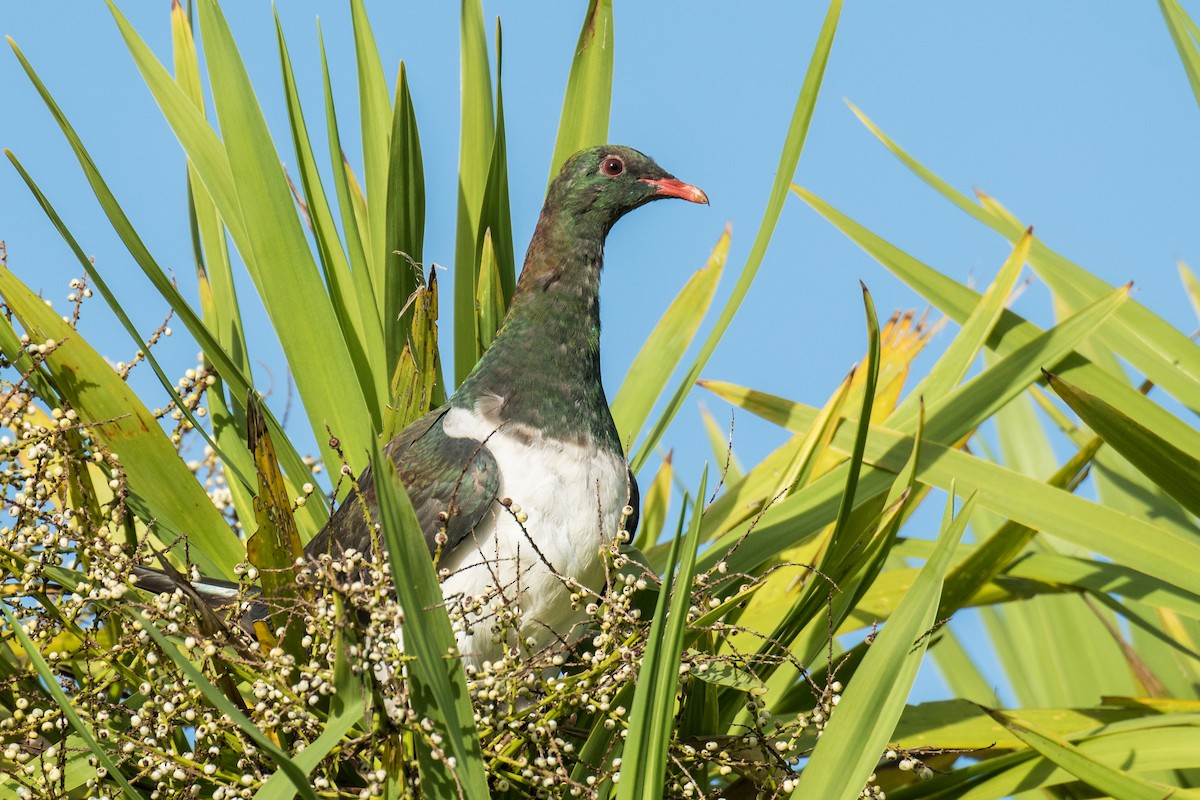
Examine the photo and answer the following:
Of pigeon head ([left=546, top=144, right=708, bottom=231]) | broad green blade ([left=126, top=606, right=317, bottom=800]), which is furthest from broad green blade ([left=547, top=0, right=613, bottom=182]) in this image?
broad green blade ([left=126, top=606, right=317, bottom=800])

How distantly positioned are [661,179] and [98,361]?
155cm

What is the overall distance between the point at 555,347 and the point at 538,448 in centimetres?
34

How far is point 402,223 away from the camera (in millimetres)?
3418

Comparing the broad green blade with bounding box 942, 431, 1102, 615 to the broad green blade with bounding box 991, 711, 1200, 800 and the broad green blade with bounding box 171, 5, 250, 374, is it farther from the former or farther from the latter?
the broad green blade with bounding box 171, 5, 250, 374

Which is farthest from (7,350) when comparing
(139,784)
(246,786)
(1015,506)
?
(1015,506)

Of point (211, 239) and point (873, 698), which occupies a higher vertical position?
point (211, 239)

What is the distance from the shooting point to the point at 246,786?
2.19 m

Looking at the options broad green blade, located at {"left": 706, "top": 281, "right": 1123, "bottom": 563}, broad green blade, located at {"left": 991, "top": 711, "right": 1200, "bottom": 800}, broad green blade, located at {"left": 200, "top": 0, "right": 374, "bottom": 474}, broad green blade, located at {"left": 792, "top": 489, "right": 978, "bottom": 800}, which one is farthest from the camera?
broad green blade, located at {"left": 200, "top": 0, "right": 374, "bottom": 474}

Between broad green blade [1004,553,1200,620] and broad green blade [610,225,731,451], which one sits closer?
broad green blade [1004,553,1200,620]

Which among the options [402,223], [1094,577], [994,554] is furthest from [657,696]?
[402,223]

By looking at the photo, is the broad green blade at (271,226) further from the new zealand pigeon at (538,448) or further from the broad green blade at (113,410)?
the broad green blade at (113,410)

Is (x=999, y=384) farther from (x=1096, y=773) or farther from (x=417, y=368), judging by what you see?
(x=417, y=368)

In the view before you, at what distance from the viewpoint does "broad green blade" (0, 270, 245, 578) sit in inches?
105

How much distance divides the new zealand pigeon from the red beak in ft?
0.29
